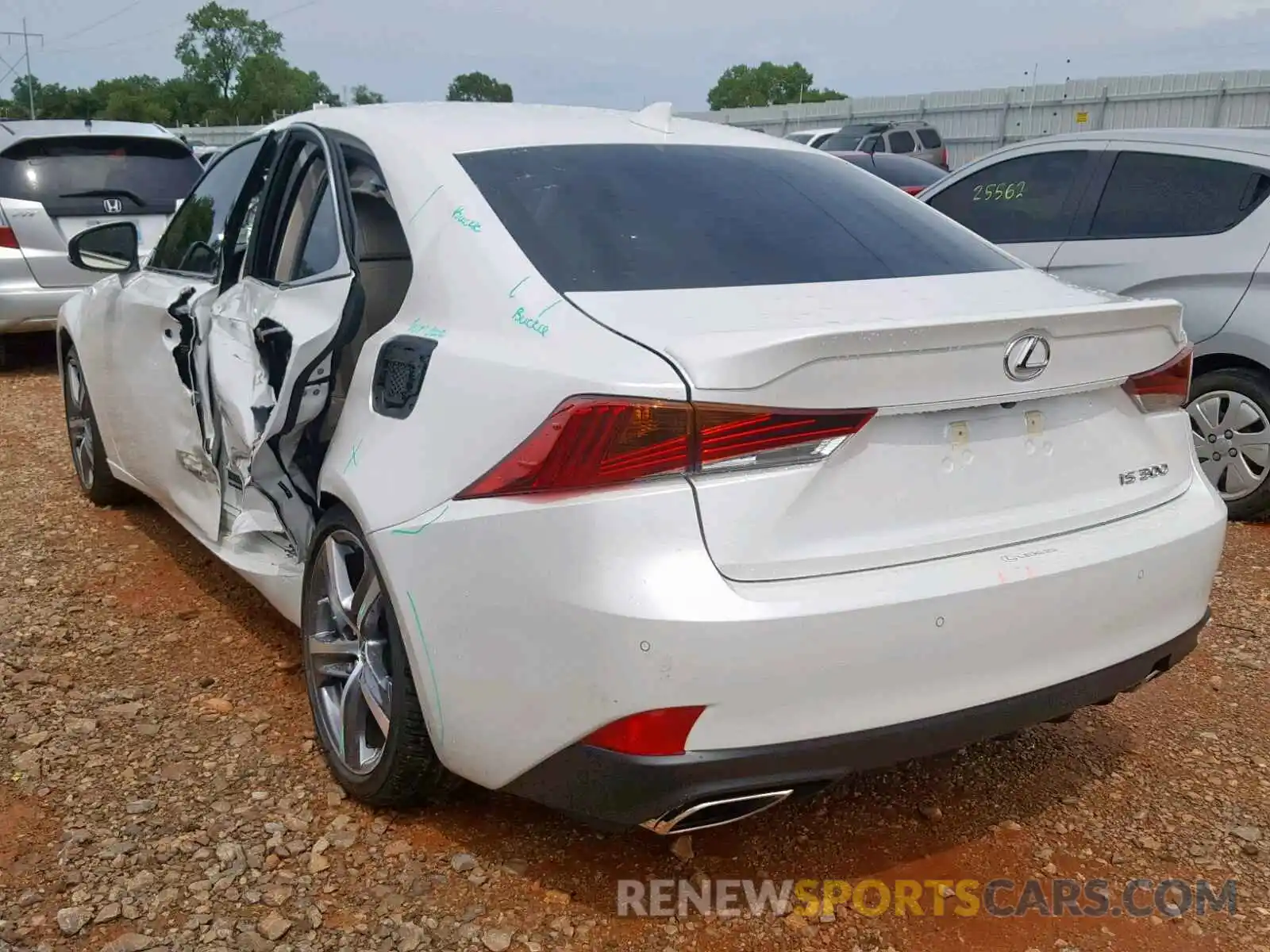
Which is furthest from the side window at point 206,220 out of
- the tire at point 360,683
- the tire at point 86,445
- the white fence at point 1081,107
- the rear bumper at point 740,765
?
the white fence at point 1081,107

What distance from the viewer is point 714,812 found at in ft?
7.18

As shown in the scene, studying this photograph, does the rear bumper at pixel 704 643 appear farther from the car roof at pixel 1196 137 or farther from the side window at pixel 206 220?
the car roof at pixel 1196 137

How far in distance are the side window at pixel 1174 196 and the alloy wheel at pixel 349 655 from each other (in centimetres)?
425

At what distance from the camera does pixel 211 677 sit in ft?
11.9

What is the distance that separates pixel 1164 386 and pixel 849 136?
21.4 m

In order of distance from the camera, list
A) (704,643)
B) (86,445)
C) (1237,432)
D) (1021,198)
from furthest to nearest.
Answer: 1. (1021,198)
2. (86,445)
3. (1237,432)
4. (704,643)

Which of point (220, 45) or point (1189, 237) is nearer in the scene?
point (1189, 237)

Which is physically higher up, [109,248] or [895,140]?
[109,248]

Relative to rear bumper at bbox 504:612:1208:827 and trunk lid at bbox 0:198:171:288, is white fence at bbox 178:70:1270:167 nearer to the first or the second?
trunk lid at bbox 0:198:171:288

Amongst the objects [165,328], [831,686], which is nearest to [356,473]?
[831,686]

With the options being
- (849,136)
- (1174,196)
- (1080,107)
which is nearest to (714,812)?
(1174,196)

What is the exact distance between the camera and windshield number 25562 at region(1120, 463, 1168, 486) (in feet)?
8.20

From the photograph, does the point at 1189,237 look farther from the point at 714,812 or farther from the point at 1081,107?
the point at 1081,107

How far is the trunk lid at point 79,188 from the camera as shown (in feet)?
27.9
